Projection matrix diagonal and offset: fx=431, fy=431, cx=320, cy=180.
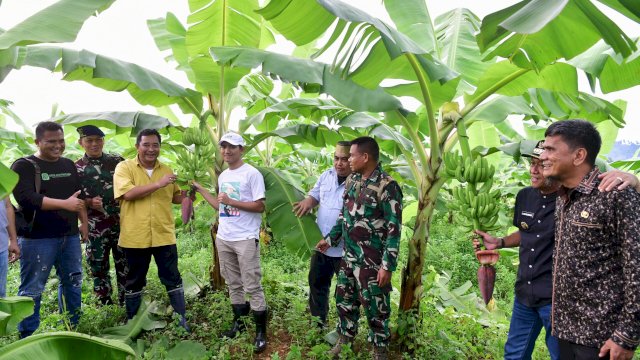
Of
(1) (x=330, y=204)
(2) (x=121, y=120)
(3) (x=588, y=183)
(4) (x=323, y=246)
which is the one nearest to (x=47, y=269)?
(2) (x=121, y=120)

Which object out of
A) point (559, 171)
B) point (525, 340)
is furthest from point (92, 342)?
point (525, 340)

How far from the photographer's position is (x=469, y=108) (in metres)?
3.22

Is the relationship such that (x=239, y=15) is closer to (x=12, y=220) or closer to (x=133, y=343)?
(x=12, y=220)

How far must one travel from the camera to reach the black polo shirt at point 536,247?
2.64 meters

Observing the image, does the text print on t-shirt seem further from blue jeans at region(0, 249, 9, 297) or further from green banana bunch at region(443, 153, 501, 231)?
green banana bunch at region(443, 153, 501, 231)

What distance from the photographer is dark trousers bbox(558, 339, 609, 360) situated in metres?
1.96

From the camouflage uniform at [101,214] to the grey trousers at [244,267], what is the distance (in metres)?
1.16

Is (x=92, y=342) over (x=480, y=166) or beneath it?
beneath

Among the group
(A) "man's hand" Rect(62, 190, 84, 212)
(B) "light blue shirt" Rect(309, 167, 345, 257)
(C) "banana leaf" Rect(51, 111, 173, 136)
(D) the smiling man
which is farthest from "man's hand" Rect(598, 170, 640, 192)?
(A) "man's hand" Rect(62, 190, 84, 212)

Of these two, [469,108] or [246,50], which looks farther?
[469,108]

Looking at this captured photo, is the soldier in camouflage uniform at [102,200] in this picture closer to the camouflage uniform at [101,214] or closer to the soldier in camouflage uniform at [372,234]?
the camouflage uniform at [101,214]

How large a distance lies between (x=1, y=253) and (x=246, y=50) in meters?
2.34

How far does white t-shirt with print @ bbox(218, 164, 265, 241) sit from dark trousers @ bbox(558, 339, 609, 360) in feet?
7.65

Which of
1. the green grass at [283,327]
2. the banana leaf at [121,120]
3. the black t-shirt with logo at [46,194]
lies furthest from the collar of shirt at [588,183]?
the black t-shirt with logo at [46,194]
